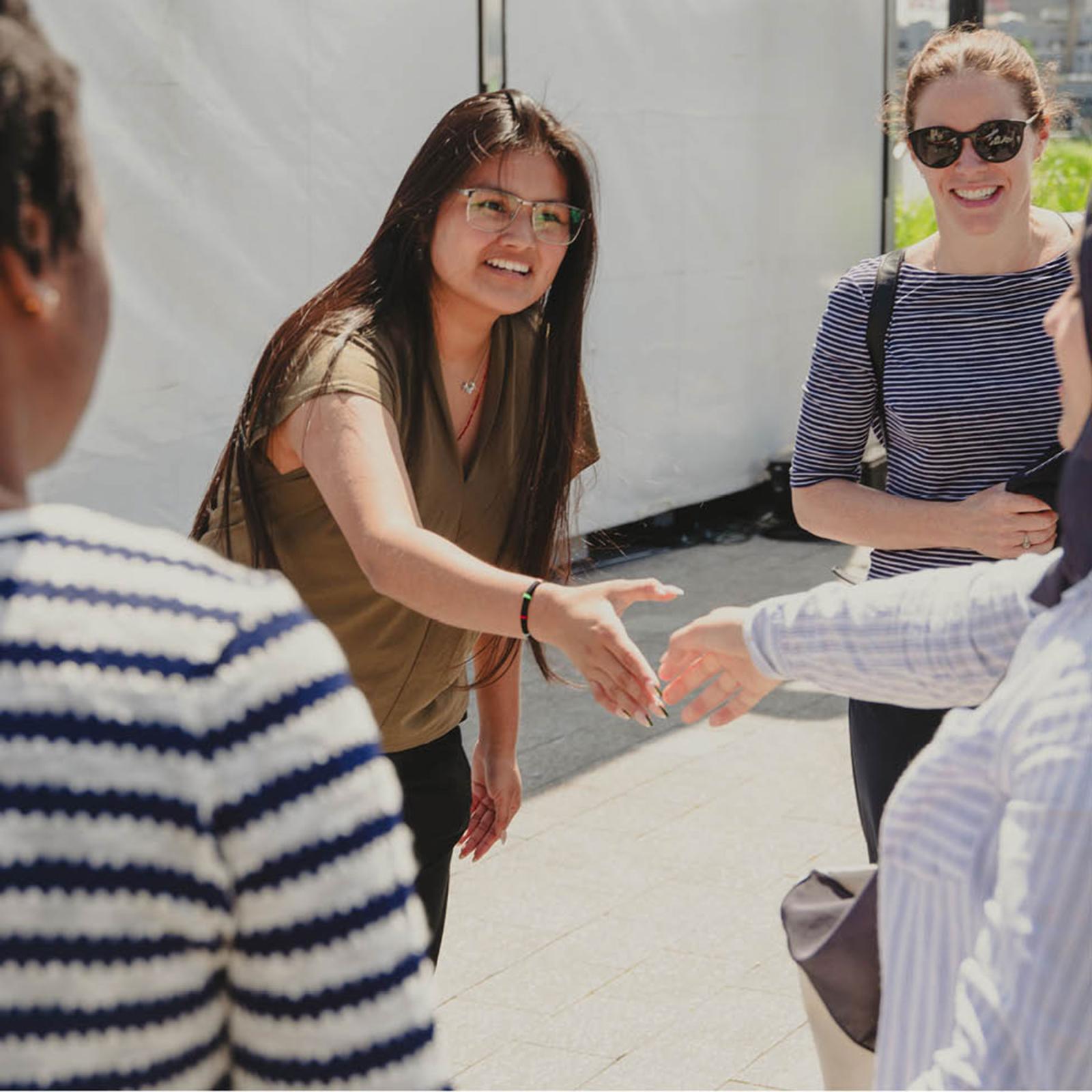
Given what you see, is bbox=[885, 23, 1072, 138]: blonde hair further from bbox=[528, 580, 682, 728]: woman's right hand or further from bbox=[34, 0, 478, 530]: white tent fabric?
bbox=[34, 0, 478, 530]: white tent fabric

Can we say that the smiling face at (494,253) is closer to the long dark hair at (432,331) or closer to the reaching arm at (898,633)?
the long dark hair at (432,331)

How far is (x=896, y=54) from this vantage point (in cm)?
1078

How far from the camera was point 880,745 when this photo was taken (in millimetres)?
2818

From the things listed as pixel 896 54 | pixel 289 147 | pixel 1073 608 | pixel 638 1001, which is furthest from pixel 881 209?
pixel 1073 608

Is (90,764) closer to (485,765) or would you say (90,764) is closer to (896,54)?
(485,765)

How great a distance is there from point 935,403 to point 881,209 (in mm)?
8269

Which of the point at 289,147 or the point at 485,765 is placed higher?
the point at 289,147

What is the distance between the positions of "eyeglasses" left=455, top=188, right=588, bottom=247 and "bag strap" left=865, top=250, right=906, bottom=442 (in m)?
0.56

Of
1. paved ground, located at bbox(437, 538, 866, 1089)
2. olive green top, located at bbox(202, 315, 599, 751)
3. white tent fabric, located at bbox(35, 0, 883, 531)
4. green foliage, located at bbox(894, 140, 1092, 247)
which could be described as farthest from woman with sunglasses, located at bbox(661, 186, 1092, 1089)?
green foliage, located at bbox(894, 140, 1092, 247)

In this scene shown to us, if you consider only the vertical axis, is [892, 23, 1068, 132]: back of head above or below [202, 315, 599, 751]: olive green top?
above

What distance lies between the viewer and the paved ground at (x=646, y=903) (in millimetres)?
3633

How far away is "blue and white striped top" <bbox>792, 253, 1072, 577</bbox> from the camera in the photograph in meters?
2.91

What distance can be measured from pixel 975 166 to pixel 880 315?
31 centimetres

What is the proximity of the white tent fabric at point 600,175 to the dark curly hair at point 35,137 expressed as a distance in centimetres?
271
